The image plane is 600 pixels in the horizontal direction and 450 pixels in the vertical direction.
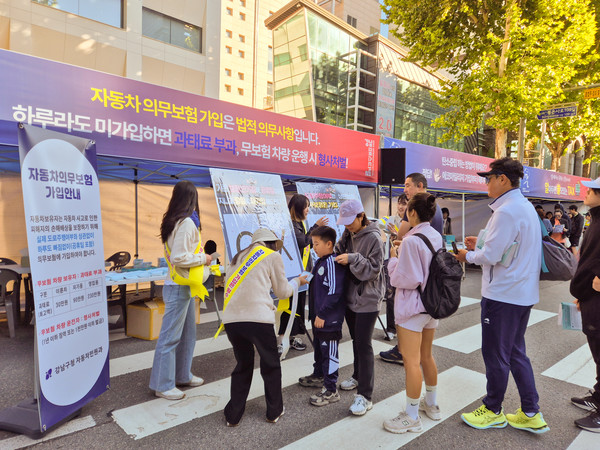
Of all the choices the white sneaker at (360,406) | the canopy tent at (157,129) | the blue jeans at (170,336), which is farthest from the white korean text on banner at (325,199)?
the white sneaker at (360,406)

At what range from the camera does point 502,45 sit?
488 inches

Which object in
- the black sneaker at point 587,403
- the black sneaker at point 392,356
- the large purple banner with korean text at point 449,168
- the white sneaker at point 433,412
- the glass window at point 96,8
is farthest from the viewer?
the glass window at point 96,8

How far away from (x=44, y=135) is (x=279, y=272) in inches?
80.1

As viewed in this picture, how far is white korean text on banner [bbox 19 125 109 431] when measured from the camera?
8.38ft

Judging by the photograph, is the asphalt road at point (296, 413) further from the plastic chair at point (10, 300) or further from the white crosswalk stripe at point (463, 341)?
the plastic chair at point (10, 300)

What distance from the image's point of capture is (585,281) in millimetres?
2889

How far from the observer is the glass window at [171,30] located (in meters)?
15.8

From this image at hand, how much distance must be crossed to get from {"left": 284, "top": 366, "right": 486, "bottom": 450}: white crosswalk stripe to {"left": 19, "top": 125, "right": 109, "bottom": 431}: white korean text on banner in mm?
1764

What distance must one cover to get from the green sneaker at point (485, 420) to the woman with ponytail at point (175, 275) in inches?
98.6

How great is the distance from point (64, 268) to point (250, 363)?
161cm

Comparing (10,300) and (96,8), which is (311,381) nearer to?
(10,300)

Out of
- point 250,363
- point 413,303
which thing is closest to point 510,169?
point 413,303

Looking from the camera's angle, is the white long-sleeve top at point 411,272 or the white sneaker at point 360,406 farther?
the white sneaker at point 360,406

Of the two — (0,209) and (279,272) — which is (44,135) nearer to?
(279,272)
